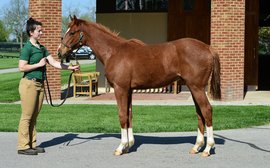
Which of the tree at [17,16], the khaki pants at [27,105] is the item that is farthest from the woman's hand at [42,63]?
the tree at [17,16]

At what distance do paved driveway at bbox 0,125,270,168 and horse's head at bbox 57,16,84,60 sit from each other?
1658 mm

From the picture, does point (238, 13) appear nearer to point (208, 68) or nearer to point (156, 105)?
point (156, 105)

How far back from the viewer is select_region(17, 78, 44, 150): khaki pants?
838 centimetres

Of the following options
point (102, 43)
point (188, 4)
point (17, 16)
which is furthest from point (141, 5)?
point (17, 16)

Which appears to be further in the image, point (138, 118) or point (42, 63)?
point (138, 118)

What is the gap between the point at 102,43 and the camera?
28.7ft

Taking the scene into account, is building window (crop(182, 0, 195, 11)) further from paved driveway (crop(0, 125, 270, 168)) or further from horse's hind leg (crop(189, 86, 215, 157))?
horse's hind leg (crop(189, 86, 215, 157))

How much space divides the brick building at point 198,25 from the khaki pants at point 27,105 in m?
7.89

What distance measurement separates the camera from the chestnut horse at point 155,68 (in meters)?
8.32

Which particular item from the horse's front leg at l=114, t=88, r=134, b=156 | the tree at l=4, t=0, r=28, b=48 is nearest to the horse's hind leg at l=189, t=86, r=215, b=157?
the horse's front leg at l=114, t=88, r=134, b=156

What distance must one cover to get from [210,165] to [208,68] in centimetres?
161

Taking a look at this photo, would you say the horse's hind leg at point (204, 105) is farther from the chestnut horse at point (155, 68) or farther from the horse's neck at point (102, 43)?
the horse's neck at point (102, 43)

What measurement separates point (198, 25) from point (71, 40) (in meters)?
11.8

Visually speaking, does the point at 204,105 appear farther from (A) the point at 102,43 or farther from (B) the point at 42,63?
(B) the point at 42,63
